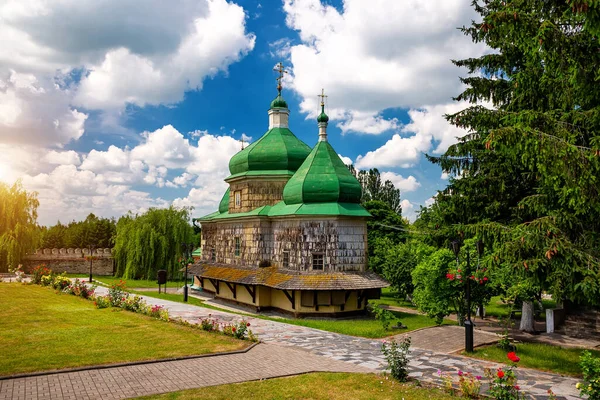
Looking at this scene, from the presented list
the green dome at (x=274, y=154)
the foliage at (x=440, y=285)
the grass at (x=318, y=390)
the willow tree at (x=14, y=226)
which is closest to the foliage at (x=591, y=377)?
the grass at (x=318, y=390)

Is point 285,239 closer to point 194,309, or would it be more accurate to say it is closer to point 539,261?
point 194,309

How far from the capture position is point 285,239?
79.6ft

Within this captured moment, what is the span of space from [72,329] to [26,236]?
100 ft

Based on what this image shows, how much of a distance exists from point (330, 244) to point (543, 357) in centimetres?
1133

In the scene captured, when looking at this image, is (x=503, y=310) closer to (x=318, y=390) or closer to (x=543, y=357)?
(x=543, y=357)

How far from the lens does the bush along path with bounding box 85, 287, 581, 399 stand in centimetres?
1092

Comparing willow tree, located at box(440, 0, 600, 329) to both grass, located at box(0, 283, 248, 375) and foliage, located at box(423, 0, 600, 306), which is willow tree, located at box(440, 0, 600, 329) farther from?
grass, located at box(0, 283, 248, 375)

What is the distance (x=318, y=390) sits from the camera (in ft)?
33.0

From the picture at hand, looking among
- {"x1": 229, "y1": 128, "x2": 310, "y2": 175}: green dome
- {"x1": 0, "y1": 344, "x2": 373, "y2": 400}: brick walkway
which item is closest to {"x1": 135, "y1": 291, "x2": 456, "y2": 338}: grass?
{"x1": 0, "y1": 344, "x2": 373, "y2": 400}: brick walkway

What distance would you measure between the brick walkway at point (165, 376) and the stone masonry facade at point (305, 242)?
9.45m

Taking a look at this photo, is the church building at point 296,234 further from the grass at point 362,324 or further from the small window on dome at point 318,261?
the grass at point 362,324

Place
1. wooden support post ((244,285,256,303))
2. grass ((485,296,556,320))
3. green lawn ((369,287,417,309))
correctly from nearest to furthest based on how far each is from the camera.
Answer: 1. grass ((485,296,556,320))
2. wooden support post ((244,285,256,303))
3. green lawn ((369,287,417,309))

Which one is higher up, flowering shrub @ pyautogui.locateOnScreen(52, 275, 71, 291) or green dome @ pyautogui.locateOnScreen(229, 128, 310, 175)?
green dome @ pyautogui.locateOnScreen(229, 128, 310, 175)

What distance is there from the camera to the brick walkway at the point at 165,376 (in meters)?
9.68
